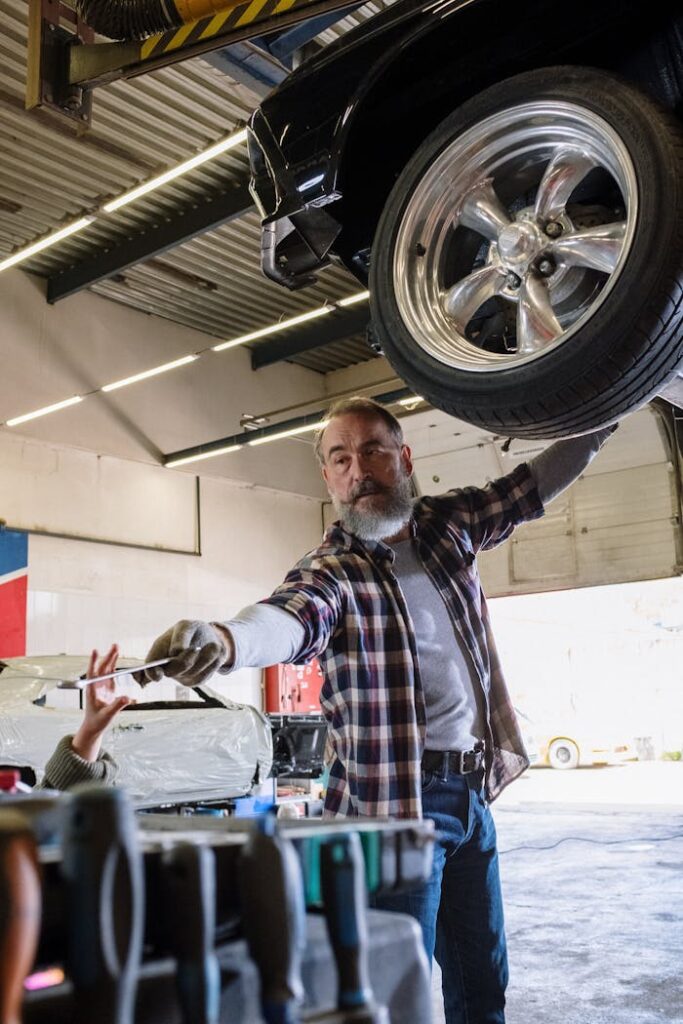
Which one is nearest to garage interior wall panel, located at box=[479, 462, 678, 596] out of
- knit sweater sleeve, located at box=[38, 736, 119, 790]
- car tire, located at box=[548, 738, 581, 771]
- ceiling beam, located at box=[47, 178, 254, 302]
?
car tire, located at box=[548, 738, 581, 771]

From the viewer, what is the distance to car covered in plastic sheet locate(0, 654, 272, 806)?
5.59 m

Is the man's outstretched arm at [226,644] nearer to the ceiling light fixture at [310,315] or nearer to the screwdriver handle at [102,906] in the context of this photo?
the screwdriver handle at [102,906]

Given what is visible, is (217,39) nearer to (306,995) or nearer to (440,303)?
(440,303)

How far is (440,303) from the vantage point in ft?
6.88

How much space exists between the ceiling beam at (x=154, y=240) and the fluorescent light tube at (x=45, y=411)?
1.13 meters

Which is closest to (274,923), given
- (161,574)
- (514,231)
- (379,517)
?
(379,517)

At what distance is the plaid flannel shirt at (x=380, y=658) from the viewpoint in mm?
1798

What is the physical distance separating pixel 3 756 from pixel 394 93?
4652 millimetres

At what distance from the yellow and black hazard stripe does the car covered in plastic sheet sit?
402 cm

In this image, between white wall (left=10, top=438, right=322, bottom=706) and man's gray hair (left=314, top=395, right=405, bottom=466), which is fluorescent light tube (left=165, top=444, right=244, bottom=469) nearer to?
white wall (left=10, top=438, right=322, bottom=706)

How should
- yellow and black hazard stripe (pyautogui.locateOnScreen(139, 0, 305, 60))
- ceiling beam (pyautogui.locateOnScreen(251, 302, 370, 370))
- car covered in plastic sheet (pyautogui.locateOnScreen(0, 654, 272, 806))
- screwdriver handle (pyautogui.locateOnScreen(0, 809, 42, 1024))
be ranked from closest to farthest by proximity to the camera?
screwdriver handle (pyautogui.locateOnScreen(0, 809, 42, 1024)) → yellow and black hazard stripe (pyautogui.locateOnScreen(139, 0, 305, 60)) → car covered in plastic sheet (pyautogui.locateOnScreen(0, 654, 272, 806)) → ceiling beam (pyautogui.locateOnScreen(251, 302, 370, 370))

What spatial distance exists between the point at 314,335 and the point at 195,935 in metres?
10.7

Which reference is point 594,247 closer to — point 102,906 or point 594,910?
point 102,906

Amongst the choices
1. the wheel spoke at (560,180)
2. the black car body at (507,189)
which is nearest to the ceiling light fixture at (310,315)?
the black car body at (507,189)
